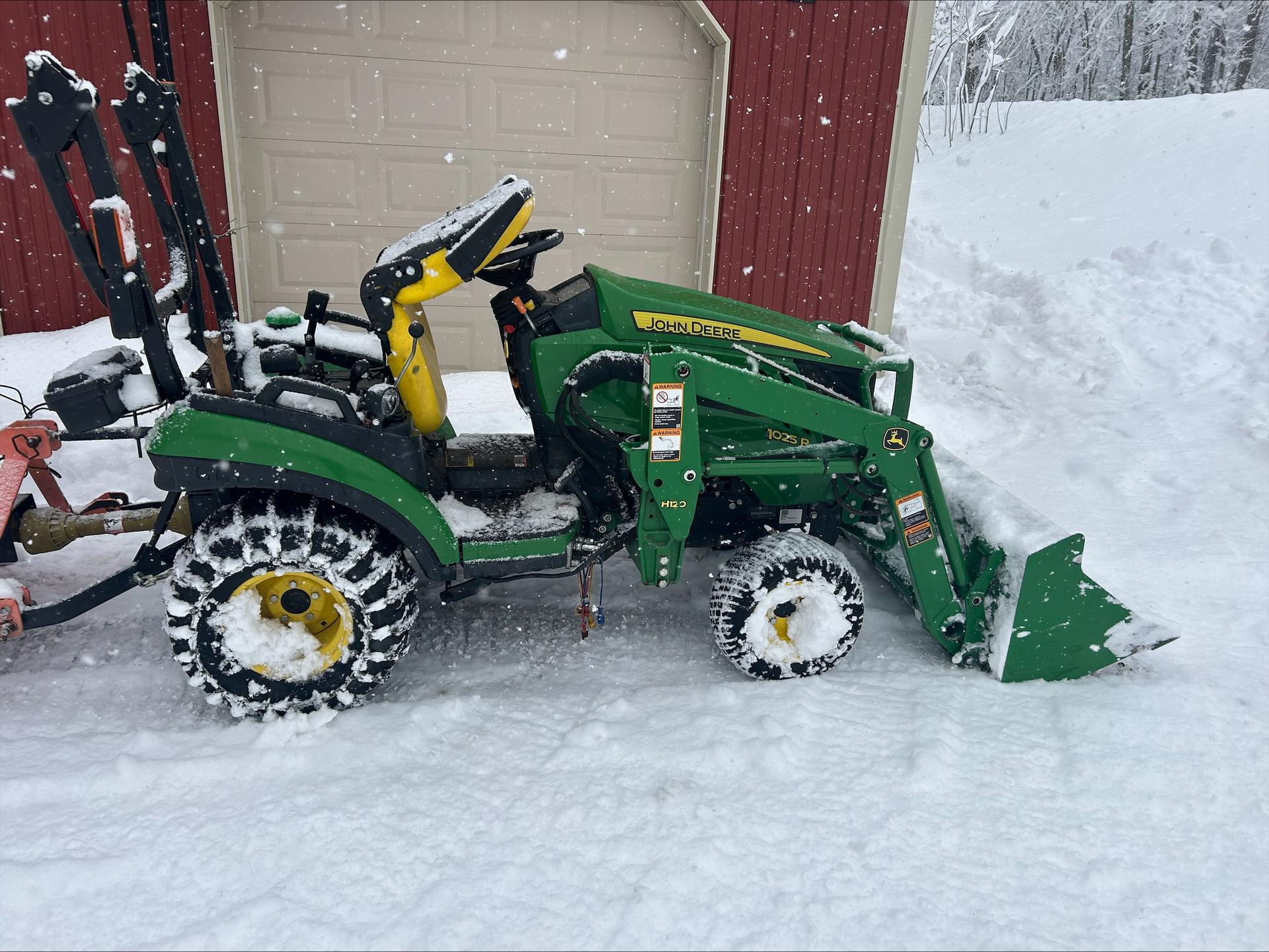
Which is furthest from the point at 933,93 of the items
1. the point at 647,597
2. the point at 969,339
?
the point at 647,597

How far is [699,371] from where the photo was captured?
305 cm

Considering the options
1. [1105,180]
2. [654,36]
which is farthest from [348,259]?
[1105,180]

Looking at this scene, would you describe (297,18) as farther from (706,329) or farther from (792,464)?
(792,464)

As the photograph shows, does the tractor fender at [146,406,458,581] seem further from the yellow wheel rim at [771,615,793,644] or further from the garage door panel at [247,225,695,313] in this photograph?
the garage door panel at [247,225,695,313]

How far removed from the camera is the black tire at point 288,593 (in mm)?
2863

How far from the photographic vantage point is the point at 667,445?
10.1 feet

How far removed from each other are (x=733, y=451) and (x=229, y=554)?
1820 mm

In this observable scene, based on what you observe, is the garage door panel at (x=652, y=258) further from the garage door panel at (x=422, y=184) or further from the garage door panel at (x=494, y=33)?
the garage door panel at (x=494, y=33)

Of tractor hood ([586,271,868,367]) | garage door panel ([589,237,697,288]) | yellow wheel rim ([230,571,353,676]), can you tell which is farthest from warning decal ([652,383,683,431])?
garage door panel ([589,237,697,288])

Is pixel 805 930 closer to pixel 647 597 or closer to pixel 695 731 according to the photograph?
pixel 695 731

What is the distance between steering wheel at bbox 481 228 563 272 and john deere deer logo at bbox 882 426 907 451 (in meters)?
1.38

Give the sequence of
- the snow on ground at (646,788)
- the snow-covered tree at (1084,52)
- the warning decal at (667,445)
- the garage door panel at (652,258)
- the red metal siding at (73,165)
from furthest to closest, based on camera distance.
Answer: the snow-covered tree at (1084,52) → the garage door panel at (652,258) → the red metal siding at (73,165) → the warning decal at (667,445) → the snow on ground at (646,788)

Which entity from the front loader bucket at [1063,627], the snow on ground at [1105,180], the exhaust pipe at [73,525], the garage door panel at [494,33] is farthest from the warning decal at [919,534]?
the snow on ground at [1105,180]

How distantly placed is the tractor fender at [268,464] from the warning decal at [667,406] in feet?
2.83
